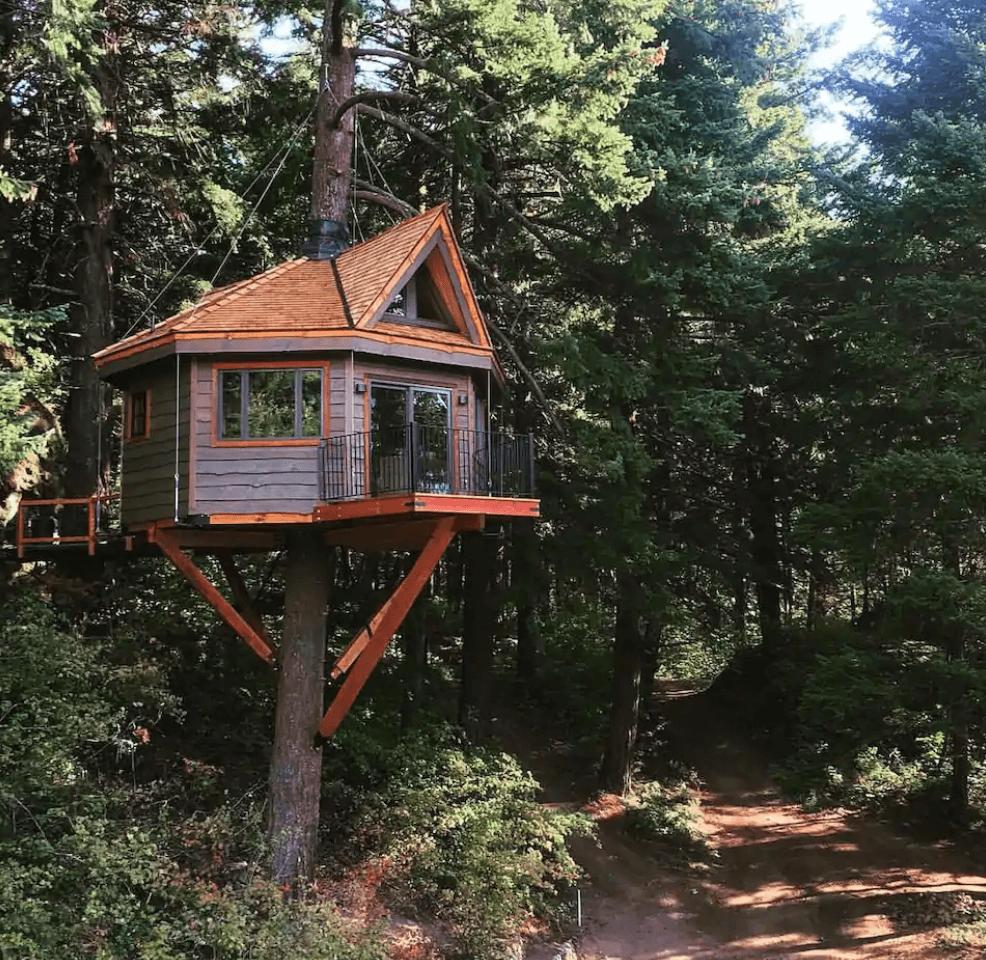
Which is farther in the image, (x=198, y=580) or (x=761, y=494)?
(x=761, y=494)

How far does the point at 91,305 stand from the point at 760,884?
16.6 m

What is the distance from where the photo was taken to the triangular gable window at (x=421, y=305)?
43.8 feet

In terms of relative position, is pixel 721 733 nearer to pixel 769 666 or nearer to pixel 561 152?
pixel 769 666

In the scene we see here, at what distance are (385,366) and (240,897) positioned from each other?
668 cm

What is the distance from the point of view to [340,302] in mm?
12789

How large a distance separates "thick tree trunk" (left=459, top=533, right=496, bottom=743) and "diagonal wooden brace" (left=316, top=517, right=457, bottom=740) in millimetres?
6176

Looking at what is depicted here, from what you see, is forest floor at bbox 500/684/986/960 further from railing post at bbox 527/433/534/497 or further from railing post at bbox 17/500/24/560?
railing post at bbox 17/500/24/560

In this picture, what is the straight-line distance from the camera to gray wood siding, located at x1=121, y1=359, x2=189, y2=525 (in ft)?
41.2

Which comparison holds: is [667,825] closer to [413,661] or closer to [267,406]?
[413,661]

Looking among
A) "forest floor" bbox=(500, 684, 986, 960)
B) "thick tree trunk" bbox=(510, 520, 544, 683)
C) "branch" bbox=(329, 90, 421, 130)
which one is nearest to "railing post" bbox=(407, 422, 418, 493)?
"branch" bbox=(329, 90, 421, 130)

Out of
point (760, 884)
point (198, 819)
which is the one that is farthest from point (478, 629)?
point (198, 819)

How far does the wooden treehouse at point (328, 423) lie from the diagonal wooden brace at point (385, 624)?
0.02 m

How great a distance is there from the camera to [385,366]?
502 inches

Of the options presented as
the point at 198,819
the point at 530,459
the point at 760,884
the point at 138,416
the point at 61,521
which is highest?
the point at 138,416
